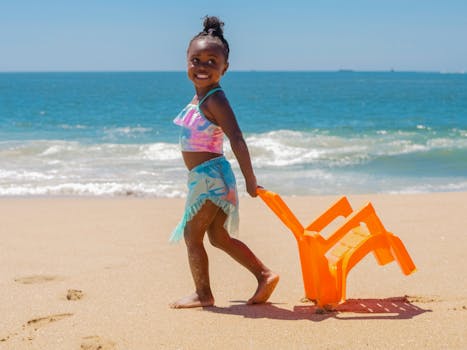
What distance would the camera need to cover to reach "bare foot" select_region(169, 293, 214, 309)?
348 cm

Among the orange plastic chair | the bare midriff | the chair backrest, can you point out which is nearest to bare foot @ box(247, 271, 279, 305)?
the orange plastic chair

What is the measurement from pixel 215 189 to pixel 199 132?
0.29 meters

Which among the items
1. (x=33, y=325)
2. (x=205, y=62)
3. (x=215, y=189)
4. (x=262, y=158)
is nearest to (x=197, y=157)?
(x=215, y=189)

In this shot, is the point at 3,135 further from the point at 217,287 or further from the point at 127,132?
the point at 217,287

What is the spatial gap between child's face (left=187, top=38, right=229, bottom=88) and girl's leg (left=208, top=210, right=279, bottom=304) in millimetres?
661

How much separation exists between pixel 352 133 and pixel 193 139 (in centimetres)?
1657

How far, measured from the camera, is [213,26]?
355 centimetres

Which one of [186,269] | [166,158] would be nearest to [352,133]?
[166,158]

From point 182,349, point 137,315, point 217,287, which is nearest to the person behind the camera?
point 182,349

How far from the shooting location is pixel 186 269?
4.41 metres

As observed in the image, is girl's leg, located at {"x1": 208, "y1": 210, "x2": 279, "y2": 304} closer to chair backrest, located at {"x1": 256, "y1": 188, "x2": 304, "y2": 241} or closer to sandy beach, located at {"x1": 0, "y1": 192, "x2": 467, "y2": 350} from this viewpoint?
sandy beach, located at {"x1": 0, "y1": 192, "x2": 467, "y2": 350}

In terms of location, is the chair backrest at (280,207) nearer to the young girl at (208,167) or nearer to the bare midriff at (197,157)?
the young girl at (208,167)

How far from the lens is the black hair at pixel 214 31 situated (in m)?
3.53

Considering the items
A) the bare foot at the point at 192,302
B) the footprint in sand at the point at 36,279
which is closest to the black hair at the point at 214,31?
the bare foot at the point at 192,302
